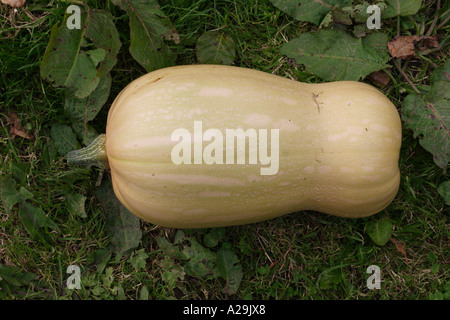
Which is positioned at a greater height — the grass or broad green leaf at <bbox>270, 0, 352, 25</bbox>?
broad green leaf at <bbox>270, 0, 352, 25</bbox>

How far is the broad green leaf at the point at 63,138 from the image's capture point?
2.03 metres

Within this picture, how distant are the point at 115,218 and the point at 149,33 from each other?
0.92m

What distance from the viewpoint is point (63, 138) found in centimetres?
204

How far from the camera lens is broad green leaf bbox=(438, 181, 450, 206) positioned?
196 cm

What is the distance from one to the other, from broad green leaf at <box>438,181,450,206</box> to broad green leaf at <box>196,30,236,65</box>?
119 centimetres

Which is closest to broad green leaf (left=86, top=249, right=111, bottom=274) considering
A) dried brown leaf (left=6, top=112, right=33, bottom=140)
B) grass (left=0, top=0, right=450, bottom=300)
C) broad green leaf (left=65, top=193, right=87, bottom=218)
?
grass (left=0, top=0, right=450, bottom=300)

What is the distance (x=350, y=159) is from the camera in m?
1.64

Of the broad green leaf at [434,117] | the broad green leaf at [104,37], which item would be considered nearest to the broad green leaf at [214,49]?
the broad green leaf at [104,37]

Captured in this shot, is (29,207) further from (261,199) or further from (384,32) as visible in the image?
(384,32)

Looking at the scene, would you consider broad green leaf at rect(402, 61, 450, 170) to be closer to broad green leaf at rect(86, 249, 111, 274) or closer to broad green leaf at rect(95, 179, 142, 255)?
broad green leaf at rect(95, 179, 142, 255)

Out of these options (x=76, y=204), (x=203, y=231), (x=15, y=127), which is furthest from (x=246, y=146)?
(x=15, y=127)

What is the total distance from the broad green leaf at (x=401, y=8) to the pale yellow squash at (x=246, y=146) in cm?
53

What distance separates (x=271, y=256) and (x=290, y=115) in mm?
792

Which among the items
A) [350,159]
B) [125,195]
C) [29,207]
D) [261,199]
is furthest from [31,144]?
[350,159]
